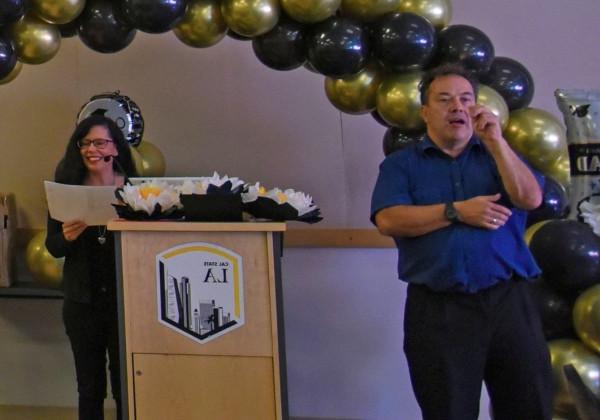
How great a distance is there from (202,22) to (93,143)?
562 millimetres

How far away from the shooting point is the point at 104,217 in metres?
2.44

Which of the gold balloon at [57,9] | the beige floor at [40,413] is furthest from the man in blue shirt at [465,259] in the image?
the beige floor at [40,413]

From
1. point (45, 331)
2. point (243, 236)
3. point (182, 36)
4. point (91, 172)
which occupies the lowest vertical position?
point (45, 331)

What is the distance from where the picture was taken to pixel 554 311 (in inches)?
93.0

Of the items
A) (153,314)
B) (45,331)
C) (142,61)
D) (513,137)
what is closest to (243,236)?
(153,314)

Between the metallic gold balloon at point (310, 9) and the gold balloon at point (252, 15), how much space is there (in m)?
0.05

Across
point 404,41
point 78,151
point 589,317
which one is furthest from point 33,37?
point 589,317

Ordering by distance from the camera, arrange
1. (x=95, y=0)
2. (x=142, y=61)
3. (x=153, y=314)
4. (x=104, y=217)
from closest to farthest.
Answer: (x=153, y=314) → (x=104, y=217) → (x=95, y=0) → (x=142, y=61)

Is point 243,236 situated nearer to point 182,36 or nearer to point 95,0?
point 182,36

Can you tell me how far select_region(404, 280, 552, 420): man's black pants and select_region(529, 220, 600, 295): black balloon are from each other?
→ 35 centimetres

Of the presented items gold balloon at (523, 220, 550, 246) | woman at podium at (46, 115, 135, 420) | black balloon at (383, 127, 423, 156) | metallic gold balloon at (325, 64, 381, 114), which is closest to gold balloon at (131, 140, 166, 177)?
woman at podium at (46, 115, 135, 420)

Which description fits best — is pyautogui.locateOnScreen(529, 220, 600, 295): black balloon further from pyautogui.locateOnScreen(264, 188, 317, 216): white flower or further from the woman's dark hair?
the woman's dark hair

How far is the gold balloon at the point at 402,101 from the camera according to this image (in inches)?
96.9

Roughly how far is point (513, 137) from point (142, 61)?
2.03m
